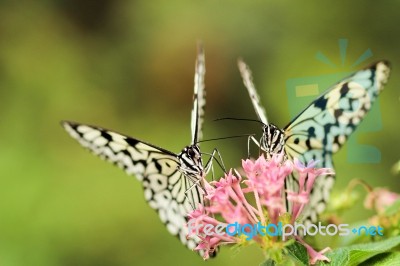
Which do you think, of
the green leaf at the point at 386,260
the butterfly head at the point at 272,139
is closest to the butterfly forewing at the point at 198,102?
the butterfly head at the point at 272,139

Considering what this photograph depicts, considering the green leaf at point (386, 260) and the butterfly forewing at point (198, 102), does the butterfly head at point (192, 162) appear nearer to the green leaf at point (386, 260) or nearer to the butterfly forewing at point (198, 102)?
the butterfly forewing at point (198, 102)

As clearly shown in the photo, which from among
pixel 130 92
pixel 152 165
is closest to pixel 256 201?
pixel 152 165

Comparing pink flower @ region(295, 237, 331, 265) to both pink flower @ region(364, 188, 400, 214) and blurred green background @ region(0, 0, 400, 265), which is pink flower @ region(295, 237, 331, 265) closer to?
pink flower @ region(364, 188, 400, 214)

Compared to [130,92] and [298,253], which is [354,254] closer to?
[298,253]

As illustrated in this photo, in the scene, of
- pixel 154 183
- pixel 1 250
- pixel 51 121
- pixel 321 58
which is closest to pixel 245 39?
pixel 321 58

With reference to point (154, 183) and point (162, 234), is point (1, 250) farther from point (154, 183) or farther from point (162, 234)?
point (154, 183)
